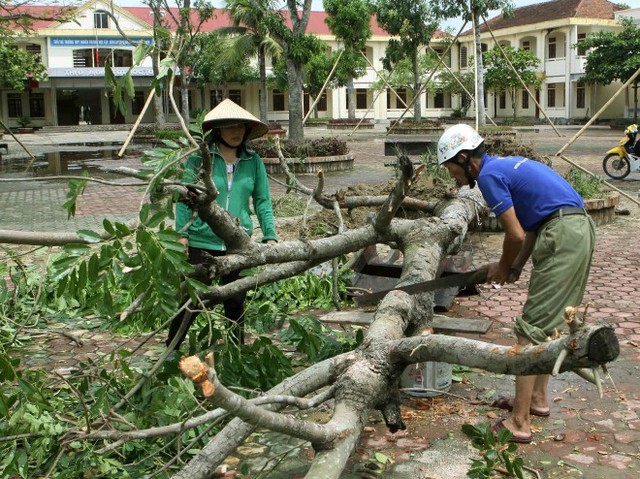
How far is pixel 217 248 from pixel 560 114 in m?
45.5

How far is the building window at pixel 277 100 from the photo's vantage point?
5466cm

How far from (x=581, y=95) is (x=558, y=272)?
1792 inches

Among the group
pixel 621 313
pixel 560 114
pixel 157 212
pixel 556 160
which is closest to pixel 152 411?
pixel 157 212

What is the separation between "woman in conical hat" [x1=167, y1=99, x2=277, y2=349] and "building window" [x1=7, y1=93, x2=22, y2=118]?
49.3 meters

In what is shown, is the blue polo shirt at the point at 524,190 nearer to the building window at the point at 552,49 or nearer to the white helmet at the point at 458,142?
the white helmet at the point at 458,142

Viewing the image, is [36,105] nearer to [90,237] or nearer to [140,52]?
[140,52]

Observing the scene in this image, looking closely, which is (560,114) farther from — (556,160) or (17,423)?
(17,423)

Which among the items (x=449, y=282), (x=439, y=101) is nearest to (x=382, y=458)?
(x=449, y=282)

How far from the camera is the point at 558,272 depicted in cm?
365

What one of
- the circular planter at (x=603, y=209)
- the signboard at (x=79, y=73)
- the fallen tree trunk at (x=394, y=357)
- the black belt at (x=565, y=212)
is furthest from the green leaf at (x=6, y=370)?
the signboard at (x=79, y=73)

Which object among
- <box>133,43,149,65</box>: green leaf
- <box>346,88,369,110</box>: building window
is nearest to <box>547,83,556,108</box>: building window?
<box>346,88,369,110</box>: building window

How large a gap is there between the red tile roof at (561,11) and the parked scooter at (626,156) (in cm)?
2930

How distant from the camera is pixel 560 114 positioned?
46531 mm

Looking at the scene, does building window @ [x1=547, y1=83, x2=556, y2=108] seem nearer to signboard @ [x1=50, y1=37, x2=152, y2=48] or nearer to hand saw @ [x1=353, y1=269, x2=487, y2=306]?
signboard @ [x1=50, y1=37, x2=152, y2=48]
